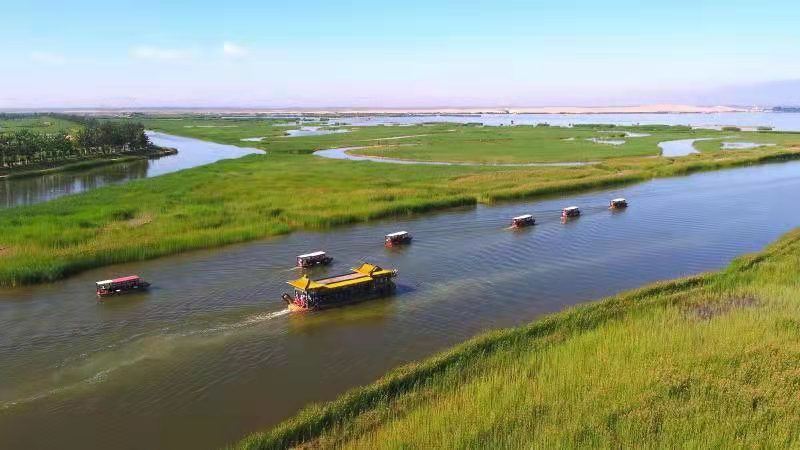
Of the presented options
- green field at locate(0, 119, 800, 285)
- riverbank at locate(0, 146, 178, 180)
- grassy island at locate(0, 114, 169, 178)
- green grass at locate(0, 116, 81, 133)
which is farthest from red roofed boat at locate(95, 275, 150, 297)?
green grass at locate(0, 116, 81, 133)

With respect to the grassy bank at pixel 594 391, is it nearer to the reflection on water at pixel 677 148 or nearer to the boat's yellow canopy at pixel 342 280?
the boat's yellow canopy at pixel 342 280

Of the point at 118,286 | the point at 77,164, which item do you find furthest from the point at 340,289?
the point at 77,164

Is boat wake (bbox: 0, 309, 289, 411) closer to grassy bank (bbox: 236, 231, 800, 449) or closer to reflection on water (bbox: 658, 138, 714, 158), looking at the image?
grassy bank (bbox: 236, 231, 800, 449)

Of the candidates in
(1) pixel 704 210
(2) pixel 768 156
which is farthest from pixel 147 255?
(2) pixel 768 156

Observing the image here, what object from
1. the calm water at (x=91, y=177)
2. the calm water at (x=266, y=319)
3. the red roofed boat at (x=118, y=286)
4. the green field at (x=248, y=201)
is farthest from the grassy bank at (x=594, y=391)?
the calm water at (x=91, y=177)

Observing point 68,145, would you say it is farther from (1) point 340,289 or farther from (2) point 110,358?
(2) point 110,358

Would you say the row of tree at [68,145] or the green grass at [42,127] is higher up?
the green grass at [42,127]

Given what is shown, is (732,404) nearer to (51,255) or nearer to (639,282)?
(639,282)
